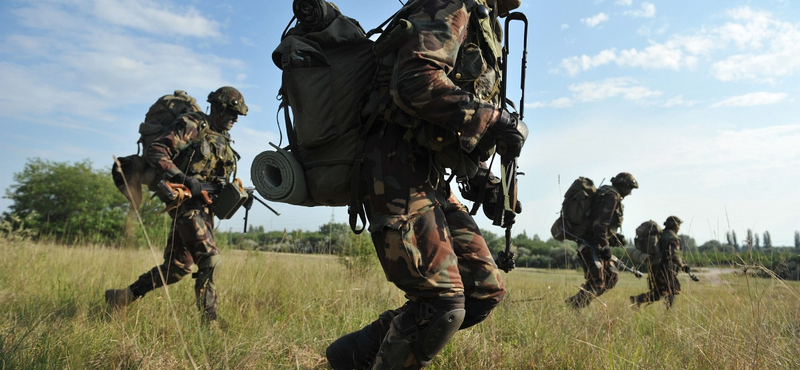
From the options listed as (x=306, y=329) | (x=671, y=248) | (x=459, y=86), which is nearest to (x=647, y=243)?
(x=671, y=248)

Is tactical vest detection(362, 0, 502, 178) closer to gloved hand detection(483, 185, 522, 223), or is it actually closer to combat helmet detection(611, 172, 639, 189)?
gloved hand detection(483, 185, 522, 223)

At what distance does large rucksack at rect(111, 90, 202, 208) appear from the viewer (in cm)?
498

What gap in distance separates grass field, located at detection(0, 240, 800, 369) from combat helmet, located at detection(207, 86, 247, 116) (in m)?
1.95

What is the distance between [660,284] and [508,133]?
8.00m

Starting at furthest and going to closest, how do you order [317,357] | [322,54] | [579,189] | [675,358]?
[579,189]
[317,357]
[675,358]
[322,54]

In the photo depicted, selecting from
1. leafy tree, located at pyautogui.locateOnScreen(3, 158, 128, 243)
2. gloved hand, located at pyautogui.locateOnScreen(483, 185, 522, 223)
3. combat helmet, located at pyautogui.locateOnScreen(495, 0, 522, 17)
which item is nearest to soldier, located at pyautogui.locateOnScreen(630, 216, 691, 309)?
gloved hand, located at pyautogui.locateOnScreen(483, 185, 522, 223)

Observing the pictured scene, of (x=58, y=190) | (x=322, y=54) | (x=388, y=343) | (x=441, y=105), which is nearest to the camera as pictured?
(x=441, y=105)

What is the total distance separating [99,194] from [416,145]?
21136 millimetres

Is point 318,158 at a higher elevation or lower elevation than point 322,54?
lower

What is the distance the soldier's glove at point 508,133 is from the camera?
84.8 inches

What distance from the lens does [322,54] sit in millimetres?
2400

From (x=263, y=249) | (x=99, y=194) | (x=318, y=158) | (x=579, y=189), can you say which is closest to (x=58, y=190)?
(x=99, y=194)

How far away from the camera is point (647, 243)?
9.27 meters

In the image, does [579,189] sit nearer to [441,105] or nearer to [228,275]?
[228,275]
